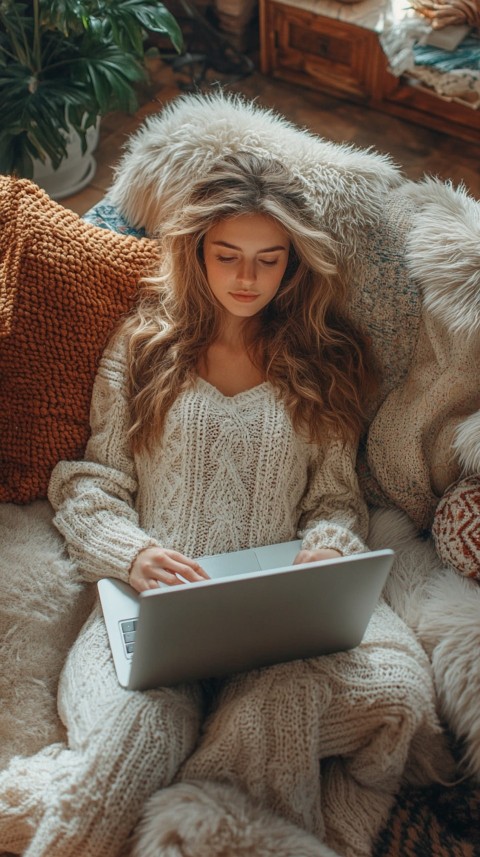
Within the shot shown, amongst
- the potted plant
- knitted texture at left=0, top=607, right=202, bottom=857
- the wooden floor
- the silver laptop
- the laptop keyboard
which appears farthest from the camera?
the wooden floor

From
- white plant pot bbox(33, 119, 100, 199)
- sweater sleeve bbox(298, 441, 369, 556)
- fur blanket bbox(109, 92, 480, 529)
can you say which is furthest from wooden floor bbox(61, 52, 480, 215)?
sweater sleeve bbox(298, 441, 369, 556)

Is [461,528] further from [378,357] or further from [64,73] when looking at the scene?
[64,73]

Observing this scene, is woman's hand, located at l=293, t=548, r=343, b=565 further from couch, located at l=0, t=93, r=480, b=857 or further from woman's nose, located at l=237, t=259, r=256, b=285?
woman's nose, located at l=237, t=259, r=256, b=285

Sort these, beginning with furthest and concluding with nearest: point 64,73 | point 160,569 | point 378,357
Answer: point 64,73
point 378,357
point 160,569

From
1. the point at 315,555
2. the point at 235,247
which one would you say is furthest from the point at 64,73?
the point at 315,555

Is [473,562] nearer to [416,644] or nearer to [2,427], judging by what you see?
[416,644]

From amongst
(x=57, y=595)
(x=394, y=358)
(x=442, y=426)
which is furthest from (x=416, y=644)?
(x=57, y=595)

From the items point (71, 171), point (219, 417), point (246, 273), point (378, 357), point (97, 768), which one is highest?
point (71, 171)

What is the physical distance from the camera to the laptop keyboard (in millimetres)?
1282

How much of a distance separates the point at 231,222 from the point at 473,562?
716mm

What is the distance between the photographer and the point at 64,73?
7.18 ft

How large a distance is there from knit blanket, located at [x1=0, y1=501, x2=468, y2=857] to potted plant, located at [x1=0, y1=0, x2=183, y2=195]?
1.15 metres

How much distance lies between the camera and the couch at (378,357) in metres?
1.33

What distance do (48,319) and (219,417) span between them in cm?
35
